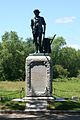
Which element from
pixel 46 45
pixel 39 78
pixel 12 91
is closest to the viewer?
pixel 39 78

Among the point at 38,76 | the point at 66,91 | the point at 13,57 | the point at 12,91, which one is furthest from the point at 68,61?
the point at 38,76

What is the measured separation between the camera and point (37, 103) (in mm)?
21797

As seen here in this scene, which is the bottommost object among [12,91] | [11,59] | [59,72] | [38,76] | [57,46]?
[12,91]

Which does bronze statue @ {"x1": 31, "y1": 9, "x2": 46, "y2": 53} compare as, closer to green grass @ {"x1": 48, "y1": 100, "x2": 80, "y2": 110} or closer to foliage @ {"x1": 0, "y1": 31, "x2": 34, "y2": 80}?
green grass @ {"x1": 48, "y1": 100, "x2": 80, "y2": 110}

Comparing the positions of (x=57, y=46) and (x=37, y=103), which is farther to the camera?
(x=57, y=46)

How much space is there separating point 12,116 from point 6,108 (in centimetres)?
163

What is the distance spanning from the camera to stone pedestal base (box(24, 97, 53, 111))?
2122cm

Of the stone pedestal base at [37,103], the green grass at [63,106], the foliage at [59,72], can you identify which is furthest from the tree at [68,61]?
the stone pedestal base at [37,103]

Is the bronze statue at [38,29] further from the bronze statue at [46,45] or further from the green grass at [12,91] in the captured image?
the green grass at [12,91]

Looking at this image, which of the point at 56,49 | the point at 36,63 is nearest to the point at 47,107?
the point at 36,63

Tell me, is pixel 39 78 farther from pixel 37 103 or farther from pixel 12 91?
pixel 12 91

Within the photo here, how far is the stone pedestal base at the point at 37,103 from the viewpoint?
21.2 metres

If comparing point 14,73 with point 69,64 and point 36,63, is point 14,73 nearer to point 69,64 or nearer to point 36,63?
point 69,64

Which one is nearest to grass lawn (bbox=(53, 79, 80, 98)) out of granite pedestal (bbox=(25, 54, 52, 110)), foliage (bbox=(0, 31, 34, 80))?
granite pedestal (bbox=(25, 54, 52, 110))
